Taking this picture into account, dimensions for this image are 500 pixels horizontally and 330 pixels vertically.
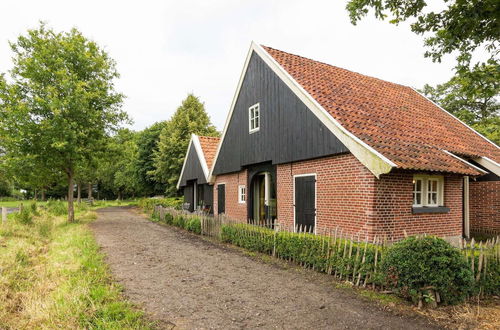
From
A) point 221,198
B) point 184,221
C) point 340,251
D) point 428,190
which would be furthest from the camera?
point 221,198

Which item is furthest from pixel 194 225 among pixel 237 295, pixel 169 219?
pixel 237 295

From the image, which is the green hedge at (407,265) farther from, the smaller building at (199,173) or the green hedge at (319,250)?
the smaller building at (199,173)

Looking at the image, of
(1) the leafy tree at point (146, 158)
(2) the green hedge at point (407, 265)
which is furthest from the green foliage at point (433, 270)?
(1) the leafy tree at point (146, 158)

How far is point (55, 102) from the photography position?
53.9ft

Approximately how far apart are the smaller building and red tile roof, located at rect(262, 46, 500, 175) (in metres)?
9.88

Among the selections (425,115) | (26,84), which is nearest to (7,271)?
(26,84)

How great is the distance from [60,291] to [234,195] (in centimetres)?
1098

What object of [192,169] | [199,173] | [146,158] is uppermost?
[146,158]

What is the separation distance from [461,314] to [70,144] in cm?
1842

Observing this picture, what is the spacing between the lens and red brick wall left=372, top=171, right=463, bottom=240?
8.16 meters

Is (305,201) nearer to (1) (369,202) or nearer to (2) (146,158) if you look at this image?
(1) (369,202)

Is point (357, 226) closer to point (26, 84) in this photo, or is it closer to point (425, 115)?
point (425, 115)

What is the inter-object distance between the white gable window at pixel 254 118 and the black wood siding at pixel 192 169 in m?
7.34

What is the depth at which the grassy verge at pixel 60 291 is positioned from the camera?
4746 millimetres
